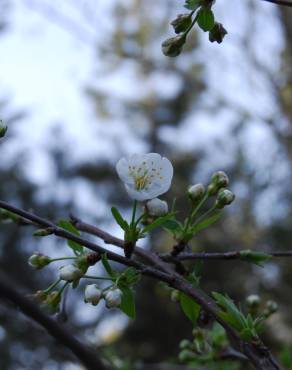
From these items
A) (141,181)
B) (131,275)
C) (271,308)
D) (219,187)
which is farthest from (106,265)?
(271,308)

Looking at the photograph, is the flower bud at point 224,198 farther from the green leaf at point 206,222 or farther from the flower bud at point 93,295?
the flower bud at point 93,295

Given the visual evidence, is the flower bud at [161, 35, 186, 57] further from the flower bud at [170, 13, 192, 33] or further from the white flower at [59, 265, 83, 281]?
the white flower at [59, 265, 83, 281]

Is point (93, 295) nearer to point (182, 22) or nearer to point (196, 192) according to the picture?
point (196, 192)

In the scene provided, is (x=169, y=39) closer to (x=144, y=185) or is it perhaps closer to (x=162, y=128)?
(x=144, y=185)

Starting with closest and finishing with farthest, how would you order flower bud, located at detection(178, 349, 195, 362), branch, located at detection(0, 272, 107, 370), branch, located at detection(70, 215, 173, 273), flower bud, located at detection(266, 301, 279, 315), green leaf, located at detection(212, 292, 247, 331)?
branch, located at detection(0, 272, 107, 370), green leaf, located at detection(212, 292, 247, 331), branch, located at detection(70, 215, 173, 273), flower bud, located at detection(266, 301, 279, 315), flower bud, located at detection(178, 349, 195, 362)

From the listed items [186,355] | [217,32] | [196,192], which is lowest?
[186,355]

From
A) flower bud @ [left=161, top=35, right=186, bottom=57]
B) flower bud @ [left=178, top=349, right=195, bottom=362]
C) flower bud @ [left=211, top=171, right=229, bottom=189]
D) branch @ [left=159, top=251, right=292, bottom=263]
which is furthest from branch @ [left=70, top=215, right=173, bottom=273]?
flower bud @ [left=178, top=349, right=195, bottom=362]
